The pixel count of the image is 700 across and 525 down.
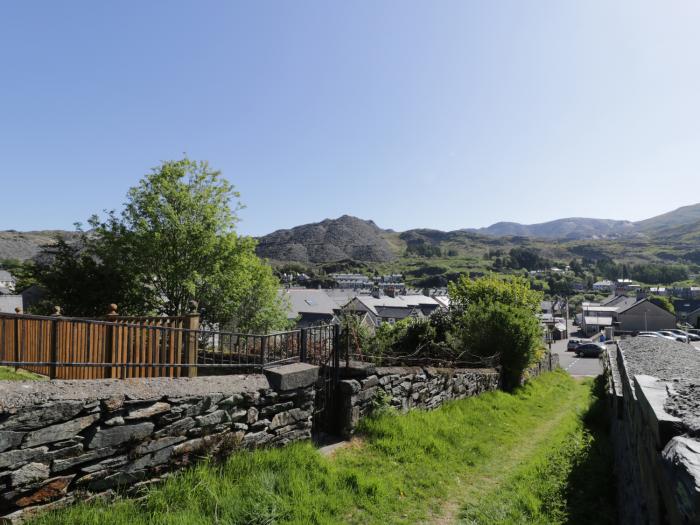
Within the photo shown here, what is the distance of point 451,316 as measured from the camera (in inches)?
680

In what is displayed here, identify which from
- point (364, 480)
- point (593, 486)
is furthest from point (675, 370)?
point (364, 480)

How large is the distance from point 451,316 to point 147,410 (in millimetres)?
14533

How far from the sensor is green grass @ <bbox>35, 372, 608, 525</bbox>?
13.4ft

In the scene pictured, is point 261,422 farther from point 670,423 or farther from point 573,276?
point 573,276

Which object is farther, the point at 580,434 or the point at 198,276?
the point at 198,276

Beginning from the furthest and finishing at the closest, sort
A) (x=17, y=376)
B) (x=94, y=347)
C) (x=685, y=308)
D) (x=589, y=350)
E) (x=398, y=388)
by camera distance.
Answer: (x=685, y=308)
(x=589, y=350)
(x=398, y=388)
(x=17, y=376)
(x=94, y=347)

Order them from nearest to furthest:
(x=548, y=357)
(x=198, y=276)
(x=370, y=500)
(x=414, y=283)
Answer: (x=370, y=500), (x=198, y=276), (x=548, y=357), (x=414, y=283)

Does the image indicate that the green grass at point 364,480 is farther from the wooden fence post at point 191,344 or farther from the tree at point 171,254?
the tree at point 171,254

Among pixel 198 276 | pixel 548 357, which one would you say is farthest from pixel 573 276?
pixel 198 276

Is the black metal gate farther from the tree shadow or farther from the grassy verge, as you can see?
the tree shadow

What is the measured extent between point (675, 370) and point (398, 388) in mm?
5329

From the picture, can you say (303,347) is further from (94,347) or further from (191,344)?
(94,347)

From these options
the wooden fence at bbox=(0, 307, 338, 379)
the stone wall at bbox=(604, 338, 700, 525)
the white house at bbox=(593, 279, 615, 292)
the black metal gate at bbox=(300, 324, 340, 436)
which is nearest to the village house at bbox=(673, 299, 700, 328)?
the white house at bbox=(593, 279, 615, 292)

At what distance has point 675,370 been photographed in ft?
25.8
